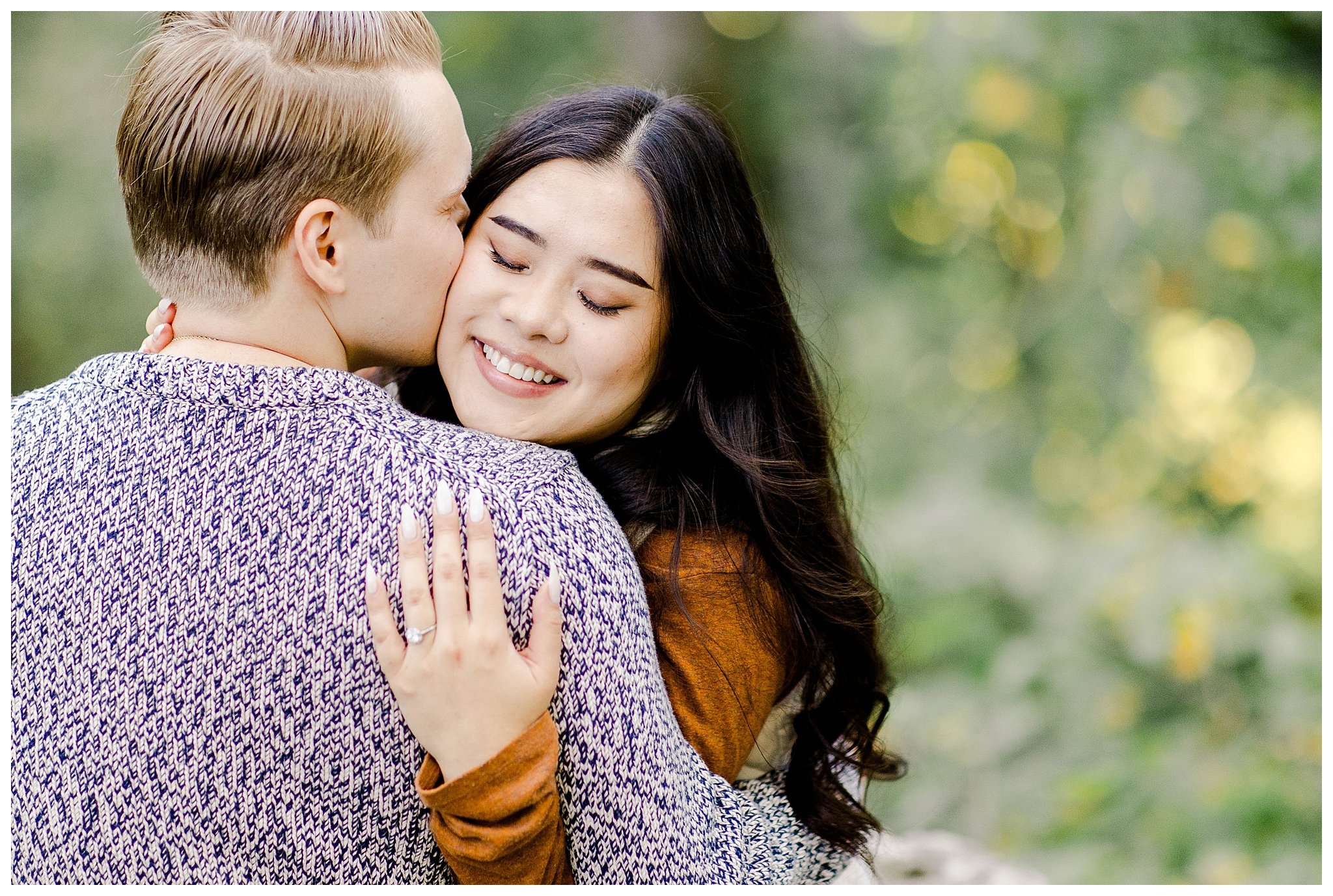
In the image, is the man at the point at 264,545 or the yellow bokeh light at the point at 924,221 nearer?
the man at the point at 264,545

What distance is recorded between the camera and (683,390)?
182 cm

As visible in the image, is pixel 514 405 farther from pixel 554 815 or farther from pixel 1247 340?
pixel 1247 340

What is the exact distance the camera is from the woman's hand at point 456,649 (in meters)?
1.20

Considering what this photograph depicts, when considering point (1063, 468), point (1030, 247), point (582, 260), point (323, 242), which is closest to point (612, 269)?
point (582, 260)

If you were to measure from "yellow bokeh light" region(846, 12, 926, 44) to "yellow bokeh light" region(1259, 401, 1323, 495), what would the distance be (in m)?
2.33

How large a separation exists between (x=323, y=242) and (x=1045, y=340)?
399 cm

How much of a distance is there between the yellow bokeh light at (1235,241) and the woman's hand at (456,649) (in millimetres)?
4097

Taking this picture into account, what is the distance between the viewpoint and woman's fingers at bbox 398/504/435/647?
1.20 meters

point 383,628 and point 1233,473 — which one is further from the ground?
point 383,628

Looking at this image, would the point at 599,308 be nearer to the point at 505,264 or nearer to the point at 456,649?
the point at 505,264

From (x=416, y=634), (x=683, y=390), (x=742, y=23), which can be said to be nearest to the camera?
(x=416, y=634)

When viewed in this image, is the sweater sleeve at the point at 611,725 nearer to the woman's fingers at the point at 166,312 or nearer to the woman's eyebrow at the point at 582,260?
the woman's eyebrow at the point at 582,260

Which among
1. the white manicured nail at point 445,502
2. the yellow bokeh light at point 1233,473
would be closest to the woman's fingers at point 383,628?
the white manicured nail at point 445,502
